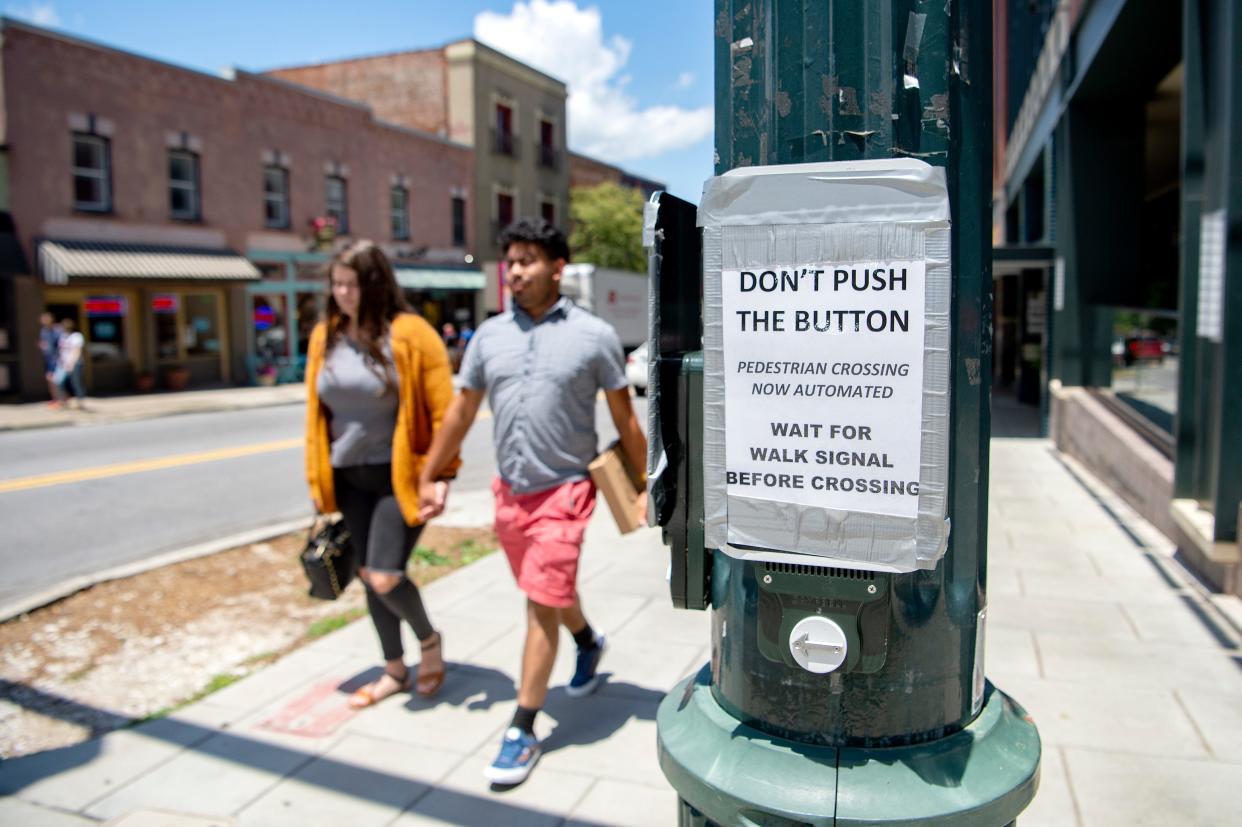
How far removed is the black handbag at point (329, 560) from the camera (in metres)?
4.08

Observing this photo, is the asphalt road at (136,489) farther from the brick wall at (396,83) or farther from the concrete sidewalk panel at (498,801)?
the brick wall at (396,83)

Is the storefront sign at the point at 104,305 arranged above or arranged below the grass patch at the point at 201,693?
above

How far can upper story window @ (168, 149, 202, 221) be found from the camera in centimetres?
2277

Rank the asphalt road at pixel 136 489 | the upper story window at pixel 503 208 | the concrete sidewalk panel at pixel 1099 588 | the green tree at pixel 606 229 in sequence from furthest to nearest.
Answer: the green tree at pixel 606 229
the upper story window at pixel 503 208
the asphalt road at pixel 136 489
the concrete sidewalk panel at pixel 1099 588

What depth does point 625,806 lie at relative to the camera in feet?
10.8

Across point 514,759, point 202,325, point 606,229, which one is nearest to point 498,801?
point 514,759

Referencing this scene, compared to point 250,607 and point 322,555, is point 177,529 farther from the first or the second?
point 322,555

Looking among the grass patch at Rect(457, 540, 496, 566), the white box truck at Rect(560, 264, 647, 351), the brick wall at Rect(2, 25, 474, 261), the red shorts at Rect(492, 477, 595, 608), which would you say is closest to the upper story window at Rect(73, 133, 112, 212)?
the brick wall at Rect(2, 25, 474, 261)

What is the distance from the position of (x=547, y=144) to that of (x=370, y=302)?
36882 mm

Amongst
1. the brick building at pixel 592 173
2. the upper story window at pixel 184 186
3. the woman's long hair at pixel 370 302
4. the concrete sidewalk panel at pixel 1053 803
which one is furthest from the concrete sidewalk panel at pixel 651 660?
the brick building at pixel 592 173

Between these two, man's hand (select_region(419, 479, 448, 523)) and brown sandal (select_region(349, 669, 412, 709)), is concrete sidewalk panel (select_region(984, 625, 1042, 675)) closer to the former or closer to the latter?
man's hand (select_region(419, 479, 448, 523))

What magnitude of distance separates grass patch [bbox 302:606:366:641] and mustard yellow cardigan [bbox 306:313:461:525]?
1424 mm

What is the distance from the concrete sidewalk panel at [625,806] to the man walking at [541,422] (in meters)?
0.32

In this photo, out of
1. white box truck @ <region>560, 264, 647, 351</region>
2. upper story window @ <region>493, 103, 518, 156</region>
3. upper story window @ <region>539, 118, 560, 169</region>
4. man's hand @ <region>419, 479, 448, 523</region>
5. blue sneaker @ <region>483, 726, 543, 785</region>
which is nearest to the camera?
blue sneaker @ <region>483, 726, 543, 785</region>
